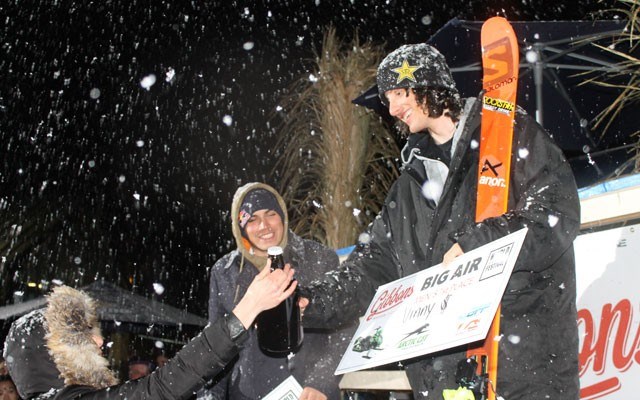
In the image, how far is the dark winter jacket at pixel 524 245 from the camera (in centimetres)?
→ 213

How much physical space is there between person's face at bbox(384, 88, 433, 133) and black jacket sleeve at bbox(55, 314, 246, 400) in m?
1.00

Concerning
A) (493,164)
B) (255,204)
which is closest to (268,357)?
(255,204)

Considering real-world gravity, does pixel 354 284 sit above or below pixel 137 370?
above

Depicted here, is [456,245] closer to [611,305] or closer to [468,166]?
[468,166]

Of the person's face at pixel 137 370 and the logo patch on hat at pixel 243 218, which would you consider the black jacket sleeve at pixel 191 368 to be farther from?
the person's face at pixel 137 370

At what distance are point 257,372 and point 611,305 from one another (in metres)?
1.86

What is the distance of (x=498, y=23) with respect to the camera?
2826 mm

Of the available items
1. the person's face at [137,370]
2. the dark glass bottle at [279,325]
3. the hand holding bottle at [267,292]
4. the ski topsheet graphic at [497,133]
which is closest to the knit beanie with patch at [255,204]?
the dark glass bottle at [279,325]

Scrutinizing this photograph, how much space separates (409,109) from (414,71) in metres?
0.14

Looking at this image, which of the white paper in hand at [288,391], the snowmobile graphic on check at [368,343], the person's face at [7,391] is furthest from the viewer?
the person's face at [7,391]

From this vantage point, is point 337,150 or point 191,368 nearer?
point 191,368

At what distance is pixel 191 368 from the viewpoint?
2.56 m

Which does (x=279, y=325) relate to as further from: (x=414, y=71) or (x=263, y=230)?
(x=414, y=71)

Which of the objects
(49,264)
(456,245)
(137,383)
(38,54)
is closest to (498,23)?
(456,245)
